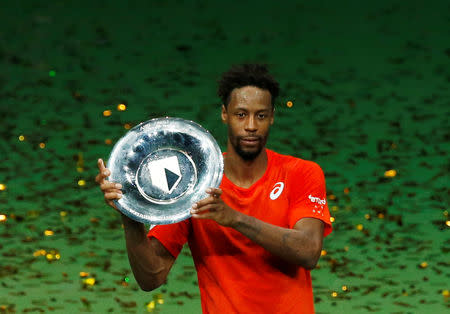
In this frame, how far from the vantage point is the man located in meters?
2.31

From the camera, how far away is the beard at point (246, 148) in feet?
7.75

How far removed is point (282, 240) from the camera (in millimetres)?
2178

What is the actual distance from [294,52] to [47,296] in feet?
A: 11.2

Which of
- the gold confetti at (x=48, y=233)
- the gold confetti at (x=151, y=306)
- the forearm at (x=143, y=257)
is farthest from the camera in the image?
the gold confetti at (x=48, y=233)

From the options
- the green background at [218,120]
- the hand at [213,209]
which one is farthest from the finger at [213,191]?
the green background at [218,120]

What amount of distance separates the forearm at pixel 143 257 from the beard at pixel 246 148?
359mm

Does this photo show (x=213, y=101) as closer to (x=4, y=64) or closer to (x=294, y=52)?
(x=294, y=52)

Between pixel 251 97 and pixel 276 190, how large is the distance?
0.28 meters

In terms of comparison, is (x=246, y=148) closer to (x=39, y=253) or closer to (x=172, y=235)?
(x=172, y=235)

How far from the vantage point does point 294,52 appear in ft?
22.5

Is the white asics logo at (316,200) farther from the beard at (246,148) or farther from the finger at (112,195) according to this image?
the finger at (112,195)

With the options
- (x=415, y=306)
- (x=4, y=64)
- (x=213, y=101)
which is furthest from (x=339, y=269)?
(x=4, y=64)

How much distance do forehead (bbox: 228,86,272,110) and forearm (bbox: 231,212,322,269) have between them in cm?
38

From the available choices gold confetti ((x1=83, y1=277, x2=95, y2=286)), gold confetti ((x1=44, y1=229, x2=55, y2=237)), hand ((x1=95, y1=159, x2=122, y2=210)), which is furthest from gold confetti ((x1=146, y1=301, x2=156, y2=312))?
hand ((x1=95, y1=159, x2=122, y2=210))
